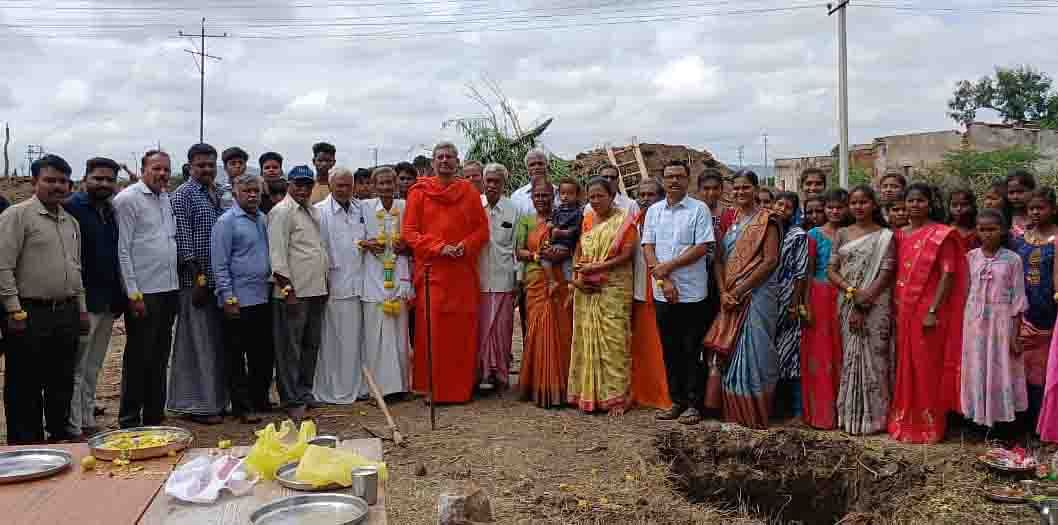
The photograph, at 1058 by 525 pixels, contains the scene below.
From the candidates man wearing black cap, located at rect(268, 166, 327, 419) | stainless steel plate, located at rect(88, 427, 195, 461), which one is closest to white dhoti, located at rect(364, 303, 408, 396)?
man wearing black cap, located at rect(268, 166, 327, 419)

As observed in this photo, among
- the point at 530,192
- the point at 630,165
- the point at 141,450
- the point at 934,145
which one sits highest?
the point at 934,145

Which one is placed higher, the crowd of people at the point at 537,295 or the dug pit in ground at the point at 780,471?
the crowd of people at the point at 537,295

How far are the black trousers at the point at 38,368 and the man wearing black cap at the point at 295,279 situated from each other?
1.47 meters

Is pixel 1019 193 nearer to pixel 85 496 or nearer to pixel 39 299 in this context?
Result: pixel 85 496

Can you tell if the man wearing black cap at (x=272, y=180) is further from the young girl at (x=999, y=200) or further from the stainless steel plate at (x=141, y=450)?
the young girl at (x=999, y=200)

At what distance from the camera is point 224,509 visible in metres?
2.31

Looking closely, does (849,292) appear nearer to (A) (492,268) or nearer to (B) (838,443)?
(B) (838,443)

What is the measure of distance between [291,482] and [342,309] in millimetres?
4302

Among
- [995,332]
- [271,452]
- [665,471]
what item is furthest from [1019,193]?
[271,452]

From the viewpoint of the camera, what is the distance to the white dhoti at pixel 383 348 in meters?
6.73

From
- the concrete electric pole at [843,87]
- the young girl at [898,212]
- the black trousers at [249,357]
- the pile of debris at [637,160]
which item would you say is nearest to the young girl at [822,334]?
the young girl at [898,212]

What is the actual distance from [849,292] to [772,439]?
3.67 feet

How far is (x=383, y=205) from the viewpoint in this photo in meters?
6.78

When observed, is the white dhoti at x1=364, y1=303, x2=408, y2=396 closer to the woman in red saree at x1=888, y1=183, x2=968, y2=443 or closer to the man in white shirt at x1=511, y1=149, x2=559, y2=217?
the man in white shirt at x1=511, y1=149, x2=559, y2=217
